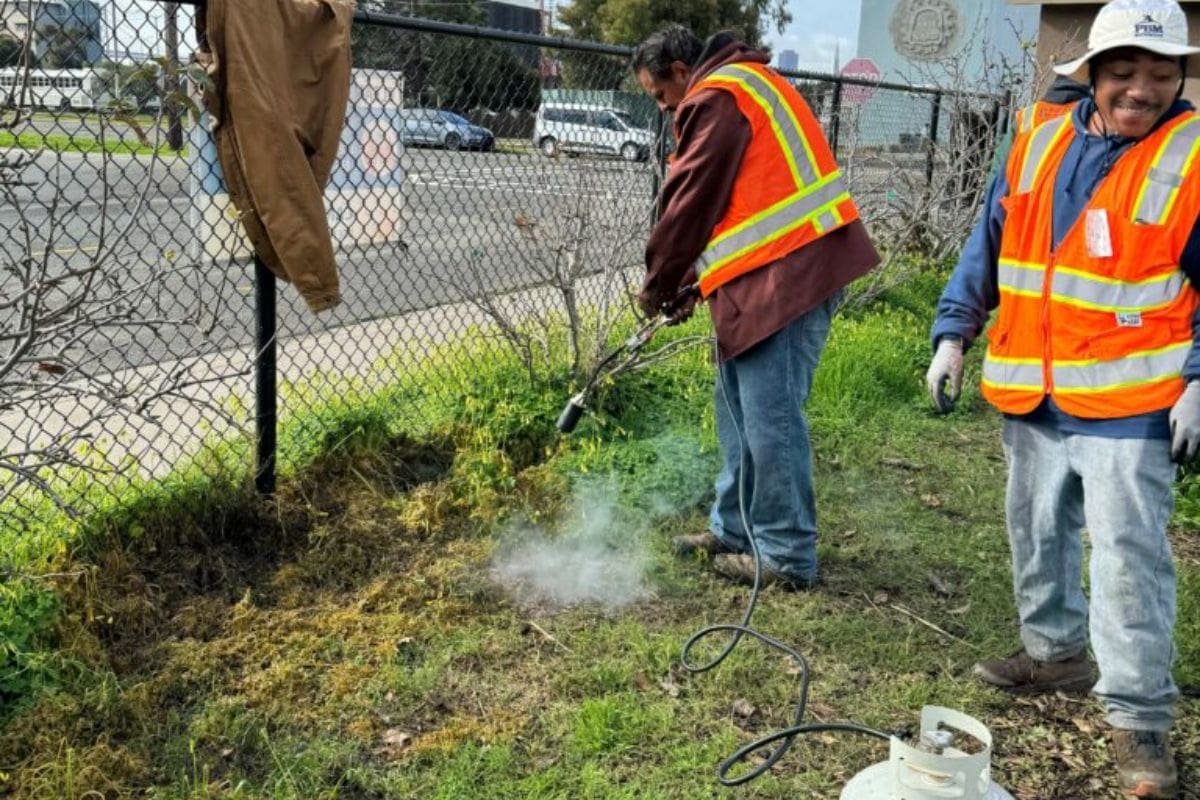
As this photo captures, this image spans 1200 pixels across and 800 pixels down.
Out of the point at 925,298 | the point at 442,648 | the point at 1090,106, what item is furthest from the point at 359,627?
the point at 925,298

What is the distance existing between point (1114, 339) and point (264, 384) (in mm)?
2815

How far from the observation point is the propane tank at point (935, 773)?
1.95 metres

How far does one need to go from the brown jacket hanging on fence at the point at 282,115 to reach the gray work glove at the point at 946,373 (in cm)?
206

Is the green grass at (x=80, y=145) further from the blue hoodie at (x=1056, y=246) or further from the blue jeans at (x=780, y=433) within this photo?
the blue hoodie at (x=1056, y=246)

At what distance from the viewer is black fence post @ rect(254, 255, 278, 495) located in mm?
3840

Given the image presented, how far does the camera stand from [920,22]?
33.2 m

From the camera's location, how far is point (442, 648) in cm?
332

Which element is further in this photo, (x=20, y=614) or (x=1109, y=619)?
(x=20, y=614)

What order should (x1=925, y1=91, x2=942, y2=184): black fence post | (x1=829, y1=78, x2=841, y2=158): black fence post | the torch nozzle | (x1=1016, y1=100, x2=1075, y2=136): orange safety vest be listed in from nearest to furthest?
(x1=1016, y1=100, x2=1075, y2=136): orange safety vest → the torch nozzle → (x1=829, y1=78, x2=841, y2=158): black fence post → (x1=925, y1=91, x2=942, y2=184): black fence post

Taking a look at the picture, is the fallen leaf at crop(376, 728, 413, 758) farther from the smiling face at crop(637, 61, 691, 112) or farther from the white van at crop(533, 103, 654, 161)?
the white van at crop(533, 103, 654, 161)

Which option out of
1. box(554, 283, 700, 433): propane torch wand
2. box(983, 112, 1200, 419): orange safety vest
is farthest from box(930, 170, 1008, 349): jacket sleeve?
box(554, 283, 700, 433): propane torch wand

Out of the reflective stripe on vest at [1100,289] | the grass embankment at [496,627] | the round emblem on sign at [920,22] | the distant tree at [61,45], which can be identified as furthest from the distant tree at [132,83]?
the round emblem on sign at [920,22]

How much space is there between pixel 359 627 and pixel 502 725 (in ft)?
2.23

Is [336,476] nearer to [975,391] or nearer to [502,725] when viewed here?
[502,725]
